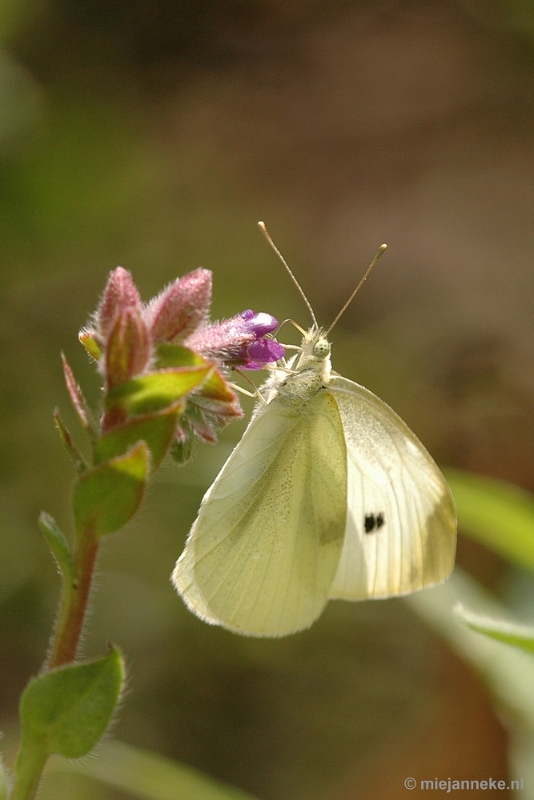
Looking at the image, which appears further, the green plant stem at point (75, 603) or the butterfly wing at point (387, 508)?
A: the butterfly wing at point (387, 508)

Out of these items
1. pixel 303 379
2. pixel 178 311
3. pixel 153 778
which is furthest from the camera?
pixel 153 778

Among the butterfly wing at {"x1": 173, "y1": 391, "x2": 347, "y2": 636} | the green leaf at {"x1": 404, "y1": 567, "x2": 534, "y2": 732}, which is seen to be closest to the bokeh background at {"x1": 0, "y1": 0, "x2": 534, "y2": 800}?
the green leaf at {"x1": 404, "y1": 567, "x2": 534, "y2": 732}

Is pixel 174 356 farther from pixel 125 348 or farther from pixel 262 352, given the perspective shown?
pixel 262 352

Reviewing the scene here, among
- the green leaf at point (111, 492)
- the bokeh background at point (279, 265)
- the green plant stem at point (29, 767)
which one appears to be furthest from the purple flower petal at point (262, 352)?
the bokeh background at point (279, 265)

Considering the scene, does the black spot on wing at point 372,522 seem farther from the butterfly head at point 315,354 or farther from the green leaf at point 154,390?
the green leaf at point 154,390

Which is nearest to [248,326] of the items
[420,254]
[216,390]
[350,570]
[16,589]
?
[216,390]

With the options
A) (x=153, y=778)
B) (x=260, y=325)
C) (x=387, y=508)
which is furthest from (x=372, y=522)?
(x=153, y=778)

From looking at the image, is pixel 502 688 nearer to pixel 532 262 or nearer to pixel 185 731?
pixel 185 731
